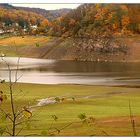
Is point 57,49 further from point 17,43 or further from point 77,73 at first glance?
point 17,43

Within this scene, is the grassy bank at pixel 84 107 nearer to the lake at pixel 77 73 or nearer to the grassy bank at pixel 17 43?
the lake at pixel 77 73

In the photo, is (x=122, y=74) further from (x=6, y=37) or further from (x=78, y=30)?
(x=6, y=37)

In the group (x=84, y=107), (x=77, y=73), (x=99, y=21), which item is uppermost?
(x=99, y=21)

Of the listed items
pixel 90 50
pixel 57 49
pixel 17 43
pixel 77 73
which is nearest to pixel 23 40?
pixel 17 43

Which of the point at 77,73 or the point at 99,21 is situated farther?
the point at 77,73

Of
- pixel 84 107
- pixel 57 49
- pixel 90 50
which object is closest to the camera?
pixel 84 107
